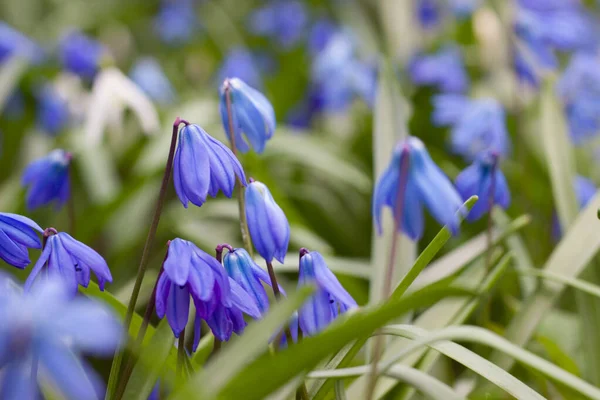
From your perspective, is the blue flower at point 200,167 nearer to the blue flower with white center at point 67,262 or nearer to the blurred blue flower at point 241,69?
the blue flower with white center at point 67,262

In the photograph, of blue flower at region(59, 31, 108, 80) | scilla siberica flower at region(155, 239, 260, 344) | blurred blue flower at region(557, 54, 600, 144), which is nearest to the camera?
scilla siberica flower at region(155, 239, 260, 344)

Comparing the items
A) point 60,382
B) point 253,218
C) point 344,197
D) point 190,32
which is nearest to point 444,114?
point 344,197

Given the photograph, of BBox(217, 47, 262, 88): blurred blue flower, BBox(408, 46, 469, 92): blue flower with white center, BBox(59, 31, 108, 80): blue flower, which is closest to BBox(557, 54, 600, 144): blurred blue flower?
BBox(408, 46, 469, 92): blue flower with white center

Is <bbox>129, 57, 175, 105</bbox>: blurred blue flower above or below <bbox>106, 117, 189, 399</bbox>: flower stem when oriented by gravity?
above

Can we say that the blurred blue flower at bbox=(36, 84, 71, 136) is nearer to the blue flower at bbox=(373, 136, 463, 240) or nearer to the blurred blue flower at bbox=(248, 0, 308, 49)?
the blurred blue flower at bbox=(248, 0, 308, 49)

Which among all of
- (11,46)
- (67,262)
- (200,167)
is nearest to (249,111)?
(200,167)

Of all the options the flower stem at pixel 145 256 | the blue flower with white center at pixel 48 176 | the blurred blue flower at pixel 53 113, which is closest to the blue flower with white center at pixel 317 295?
the flower stem at pixel 145 256

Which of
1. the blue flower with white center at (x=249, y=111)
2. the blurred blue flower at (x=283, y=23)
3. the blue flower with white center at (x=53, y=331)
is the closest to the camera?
the blue flower with white center at (x=53, y=331)
